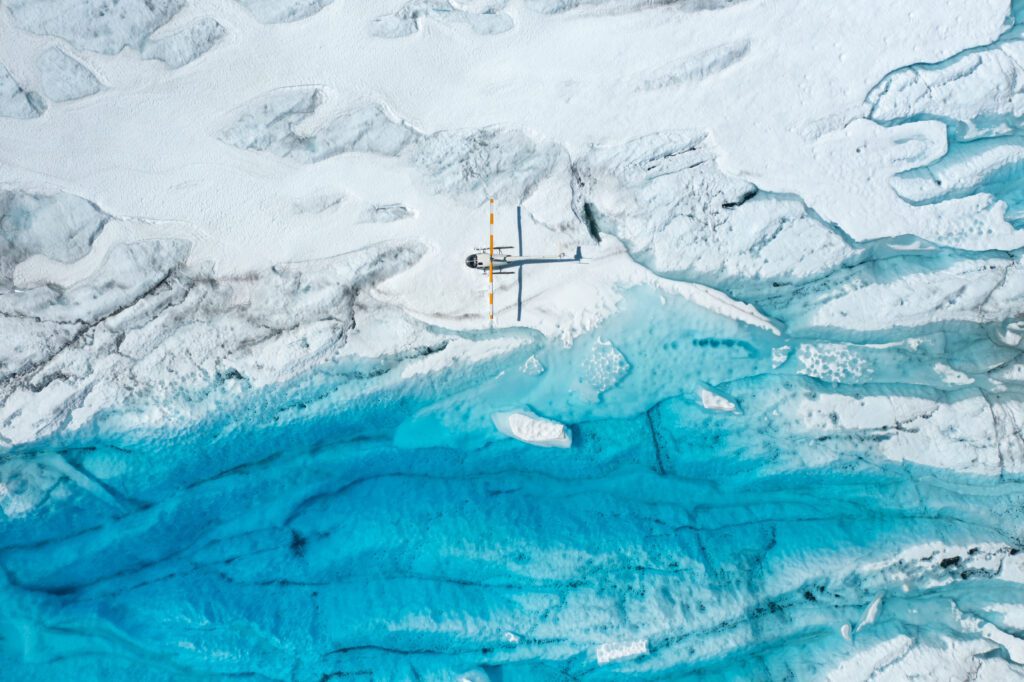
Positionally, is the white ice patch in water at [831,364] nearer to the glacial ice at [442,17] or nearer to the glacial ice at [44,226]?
the glacial ice at [442,17]

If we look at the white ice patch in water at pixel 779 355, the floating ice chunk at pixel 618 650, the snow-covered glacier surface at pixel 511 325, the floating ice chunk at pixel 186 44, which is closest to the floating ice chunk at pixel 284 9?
the snow-covered glacier surface at pixel 511 325

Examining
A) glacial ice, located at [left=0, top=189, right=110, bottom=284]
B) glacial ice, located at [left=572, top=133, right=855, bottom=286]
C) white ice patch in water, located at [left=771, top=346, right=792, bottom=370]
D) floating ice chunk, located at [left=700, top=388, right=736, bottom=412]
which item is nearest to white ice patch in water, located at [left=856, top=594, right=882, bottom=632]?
floating ice chunk, located at [left=700, top=388, right=736, bottom=412]

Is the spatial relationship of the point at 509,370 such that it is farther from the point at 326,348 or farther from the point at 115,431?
the point at 115,431

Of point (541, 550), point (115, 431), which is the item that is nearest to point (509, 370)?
point (541, 550)

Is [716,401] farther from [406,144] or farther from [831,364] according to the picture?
[406,144]

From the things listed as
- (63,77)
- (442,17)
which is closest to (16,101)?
(63,77)

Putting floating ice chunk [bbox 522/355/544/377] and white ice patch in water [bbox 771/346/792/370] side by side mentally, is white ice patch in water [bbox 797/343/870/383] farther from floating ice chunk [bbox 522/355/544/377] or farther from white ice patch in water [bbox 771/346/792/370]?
floating ice chunk [bbox 522/355/544/377]
